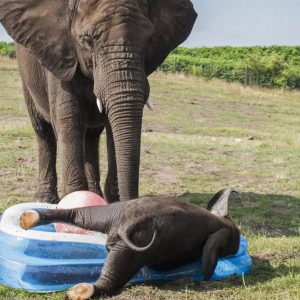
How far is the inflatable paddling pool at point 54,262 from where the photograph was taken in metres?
4.97

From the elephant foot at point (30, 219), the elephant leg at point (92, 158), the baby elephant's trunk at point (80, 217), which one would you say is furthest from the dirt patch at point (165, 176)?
the elephant foot at point (30, 219)

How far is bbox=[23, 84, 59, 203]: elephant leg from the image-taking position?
905 cm

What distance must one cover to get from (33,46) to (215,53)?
5374 centimetres

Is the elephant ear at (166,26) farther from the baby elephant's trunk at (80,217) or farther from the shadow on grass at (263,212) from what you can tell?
the baby elephant's trunk at (80,217)

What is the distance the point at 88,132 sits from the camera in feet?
29.0

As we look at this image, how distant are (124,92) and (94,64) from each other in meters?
0.53

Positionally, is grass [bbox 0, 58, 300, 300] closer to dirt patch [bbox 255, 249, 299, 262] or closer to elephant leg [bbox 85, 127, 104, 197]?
dirt patch [bbox 255, 249, 299, 262]

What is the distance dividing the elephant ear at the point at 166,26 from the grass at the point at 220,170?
6.53ft

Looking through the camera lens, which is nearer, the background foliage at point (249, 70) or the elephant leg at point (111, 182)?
the elephant leg at point (111, 182)

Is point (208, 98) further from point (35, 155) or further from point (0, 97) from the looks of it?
point (35, 155)

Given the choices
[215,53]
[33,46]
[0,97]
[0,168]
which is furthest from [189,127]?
[215,53]

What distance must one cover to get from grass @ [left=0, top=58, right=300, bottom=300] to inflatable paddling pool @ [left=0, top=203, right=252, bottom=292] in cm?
10

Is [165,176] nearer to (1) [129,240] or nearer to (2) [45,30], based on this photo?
(2) [45,30]

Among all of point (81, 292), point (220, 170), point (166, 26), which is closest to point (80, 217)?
point (81, 292)
